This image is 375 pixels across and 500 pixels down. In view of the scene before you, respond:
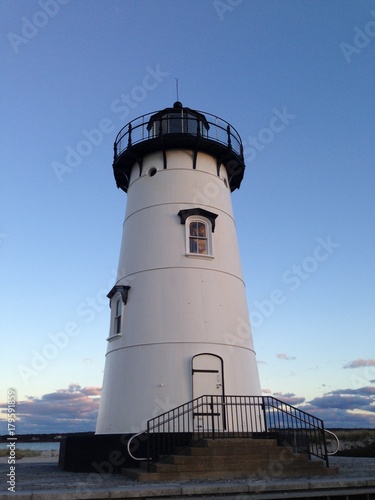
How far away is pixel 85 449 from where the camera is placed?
41.7ft

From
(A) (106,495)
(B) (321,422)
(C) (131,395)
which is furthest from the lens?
(C) (131,395)

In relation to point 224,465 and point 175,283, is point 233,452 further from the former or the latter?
point 175,283

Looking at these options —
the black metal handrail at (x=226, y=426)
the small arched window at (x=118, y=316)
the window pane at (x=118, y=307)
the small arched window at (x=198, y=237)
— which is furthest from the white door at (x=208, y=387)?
the small arched window at (x=198, y=237)

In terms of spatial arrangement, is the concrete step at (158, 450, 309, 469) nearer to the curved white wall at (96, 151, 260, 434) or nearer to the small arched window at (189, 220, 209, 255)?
the curved white wall at (96, 151, 260, 434)

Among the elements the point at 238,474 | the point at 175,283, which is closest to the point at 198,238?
the point at 175,283

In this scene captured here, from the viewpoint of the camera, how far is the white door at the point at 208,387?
12.6 m

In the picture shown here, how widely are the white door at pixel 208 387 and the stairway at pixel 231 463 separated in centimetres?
136

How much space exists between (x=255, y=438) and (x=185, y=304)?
163 inches

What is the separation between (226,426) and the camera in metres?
12.6

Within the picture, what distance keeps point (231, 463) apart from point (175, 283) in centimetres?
548

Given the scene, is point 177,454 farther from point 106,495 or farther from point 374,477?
point 374,477

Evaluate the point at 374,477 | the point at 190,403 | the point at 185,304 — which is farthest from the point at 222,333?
the point at 374,477

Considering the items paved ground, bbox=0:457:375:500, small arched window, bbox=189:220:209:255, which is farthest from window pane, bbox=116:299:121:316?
paved ground, bbox=0:457:375:500

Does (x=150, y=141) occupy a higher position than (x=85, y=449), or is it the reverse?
(x=150, y=141)
